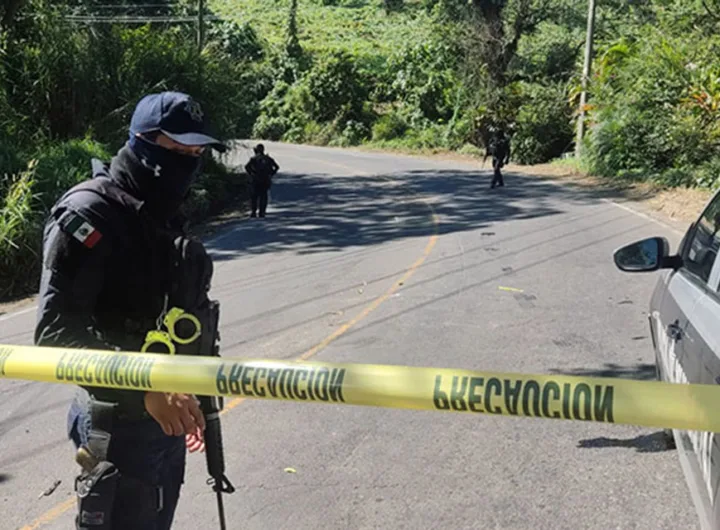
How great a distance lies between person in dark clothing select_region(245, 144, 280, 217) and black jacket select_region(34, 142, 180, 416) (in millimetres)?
14854

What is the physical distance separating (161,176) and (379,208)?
51.6 feet

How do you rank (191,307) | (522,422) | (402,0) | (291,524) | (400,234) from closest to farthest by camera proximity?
1. (191,307)
2. (291,524)
3. (522,422)
4. (400,234)
5. (402,0)

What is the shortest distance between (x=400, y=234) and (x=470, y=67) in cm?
2451

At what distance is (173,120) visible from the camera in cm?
233

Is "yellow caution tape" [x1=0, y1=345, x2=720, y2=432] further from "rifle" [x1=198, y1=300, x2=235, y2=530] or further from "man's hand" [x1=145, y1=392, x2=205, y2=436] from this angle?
"rifle" [x1=198, y1=300, x2=235, y2=530]

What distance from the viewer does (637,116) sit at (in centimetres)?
2284

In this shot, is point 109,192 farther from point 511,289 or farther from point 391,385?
point 511,289

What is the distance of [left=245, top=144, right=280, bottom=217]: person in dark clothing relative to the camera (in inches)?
674

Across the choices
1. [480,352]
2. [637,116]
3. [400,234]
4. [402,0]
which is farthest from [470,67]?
[402,0]

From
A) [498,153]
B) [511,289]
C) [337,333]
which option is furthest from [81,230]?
[498,153]

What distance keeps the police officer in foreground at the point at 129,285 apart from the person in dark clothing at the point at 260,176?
14821 mm

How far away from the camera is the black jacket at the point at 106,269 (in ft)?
7.14

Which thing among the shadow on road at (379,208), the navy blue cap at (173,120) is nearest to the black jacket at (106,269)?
the navy blue cap at (173,120)

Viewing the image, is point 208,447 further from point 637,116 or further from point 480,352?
point 637,116
